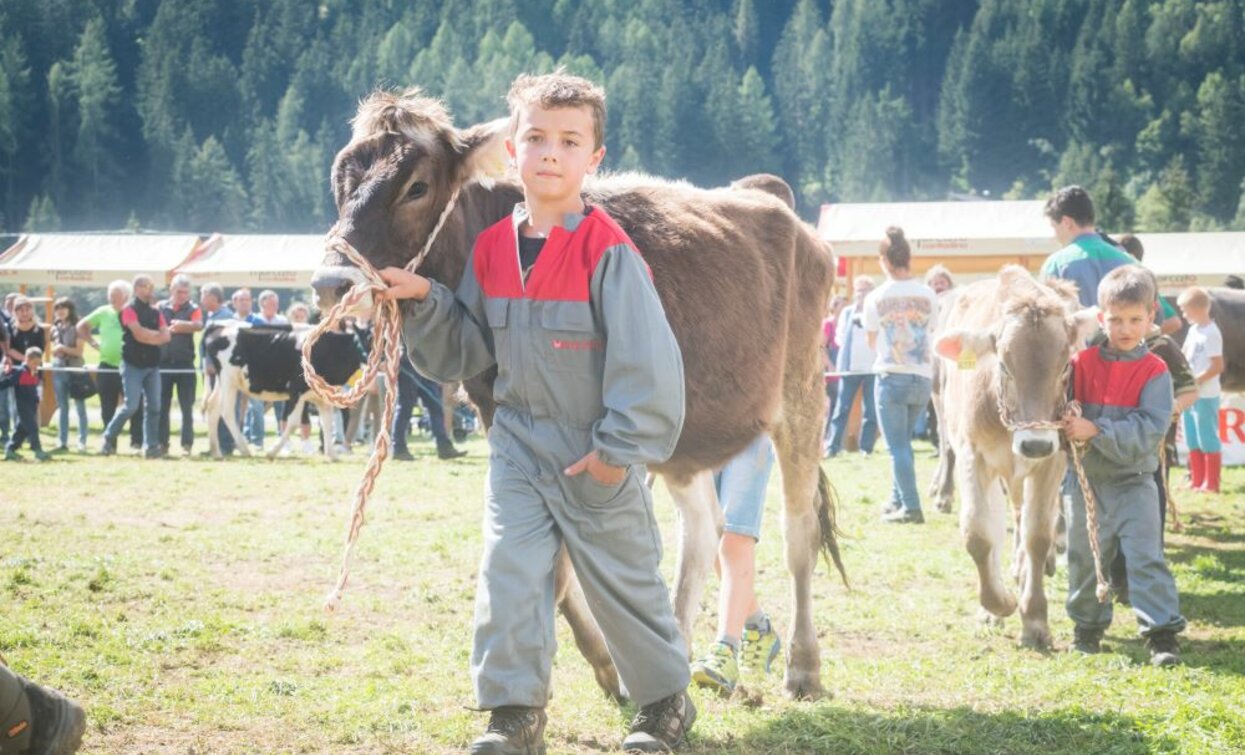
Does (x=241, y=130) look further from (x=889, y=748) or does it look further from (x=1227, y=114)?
(x=889, y=748)

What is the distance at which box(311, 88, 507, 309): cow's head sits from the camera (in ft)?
14.4

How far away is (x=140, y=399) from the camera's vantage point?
56.7 feet

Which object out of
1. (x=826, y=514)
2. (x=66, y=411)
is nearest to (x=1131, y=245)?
(x=826, y=514)

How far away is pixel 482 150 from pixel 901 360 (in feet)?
24.3

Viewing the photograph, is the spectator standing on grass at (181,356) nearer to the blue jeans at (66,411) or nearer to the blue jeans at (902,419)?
the blue jeans at (66,411)

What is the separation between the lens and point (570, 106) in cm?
409

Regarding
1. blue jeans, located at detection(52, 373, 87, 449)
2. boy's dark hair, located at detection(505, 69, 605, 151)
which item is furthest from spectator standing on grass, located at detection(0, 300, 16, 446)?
boy's dark hair, located at detection(505, 69, 605, 151)

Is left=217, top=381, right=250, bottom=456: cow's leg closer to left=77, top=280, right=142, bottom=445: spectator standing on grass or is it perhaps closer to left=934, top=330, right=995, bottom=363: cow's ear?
left=77, top=280, right=142, bottom=445: spectator standing on grass

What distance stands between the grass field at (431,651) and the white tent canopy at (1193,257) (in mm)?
21074

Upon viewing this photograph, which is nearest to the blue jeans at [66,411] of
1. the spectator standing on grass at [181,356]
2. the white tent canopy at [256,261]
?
the spectator standing on grass at [181,356]

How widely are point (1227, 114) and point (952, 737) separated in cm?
11990

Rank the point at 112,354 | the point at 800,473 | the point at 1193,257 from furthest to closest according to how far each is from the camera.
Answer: the point at 1193,257 → the point at 112,354 → the point at 800,473

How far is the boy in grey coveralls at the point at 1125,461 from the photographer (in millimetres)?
6195

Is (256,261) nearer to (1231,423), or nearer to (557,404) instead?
(1231,423)
